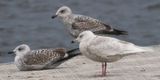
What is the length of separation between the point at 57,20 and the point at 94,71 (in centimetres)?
931

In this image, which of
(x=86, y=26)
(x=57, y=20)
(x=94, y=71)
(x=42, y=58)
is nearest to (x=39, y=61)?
(x=42, y=58)

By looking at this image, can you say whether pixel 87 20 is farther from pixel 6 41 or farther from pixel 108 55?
pixel 6 41

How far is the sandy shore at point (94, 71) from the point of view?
10305 millimetres

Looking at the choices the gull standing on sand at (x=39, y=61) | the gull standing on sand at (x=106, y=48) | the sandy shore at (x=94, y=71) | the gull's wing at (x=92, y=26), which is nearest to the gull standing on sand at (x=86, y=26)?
the gull's wing at (x=92, y=26)

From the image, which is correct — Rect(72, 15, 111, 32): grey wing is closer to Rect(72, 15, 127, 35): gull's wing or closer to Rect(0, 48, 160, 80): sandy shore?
Rect(72, 15, 127, 35): gull's wing

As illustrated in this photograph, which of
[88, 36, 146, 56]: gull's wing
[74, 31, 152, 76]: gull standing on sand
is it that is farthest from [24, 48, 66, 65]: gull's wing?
[88, 36, 146, 56]: gull's wing

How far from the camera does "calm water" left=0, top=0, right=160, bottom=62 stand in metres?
17.8

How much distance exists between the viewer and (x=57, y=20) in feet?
65.9

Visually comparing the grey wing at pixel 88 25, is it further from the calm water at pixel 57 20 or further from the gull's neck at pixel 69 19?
the calm water at pixel 57 20

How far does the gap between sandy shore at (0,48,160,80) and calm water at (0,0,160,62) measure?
3818mm

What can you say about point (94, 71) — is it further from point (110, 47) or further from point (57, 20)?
point (57, 20)

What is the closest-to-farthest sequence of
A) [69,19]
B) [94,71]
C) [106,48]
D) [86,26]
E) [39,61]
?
[106,48]
[94,71]
[39,61]
[86,26]
[69,19]

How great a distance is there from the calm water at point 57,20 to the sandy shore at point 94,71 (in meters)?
3.82

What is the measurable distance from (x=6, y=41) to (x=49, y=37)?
99 cm
